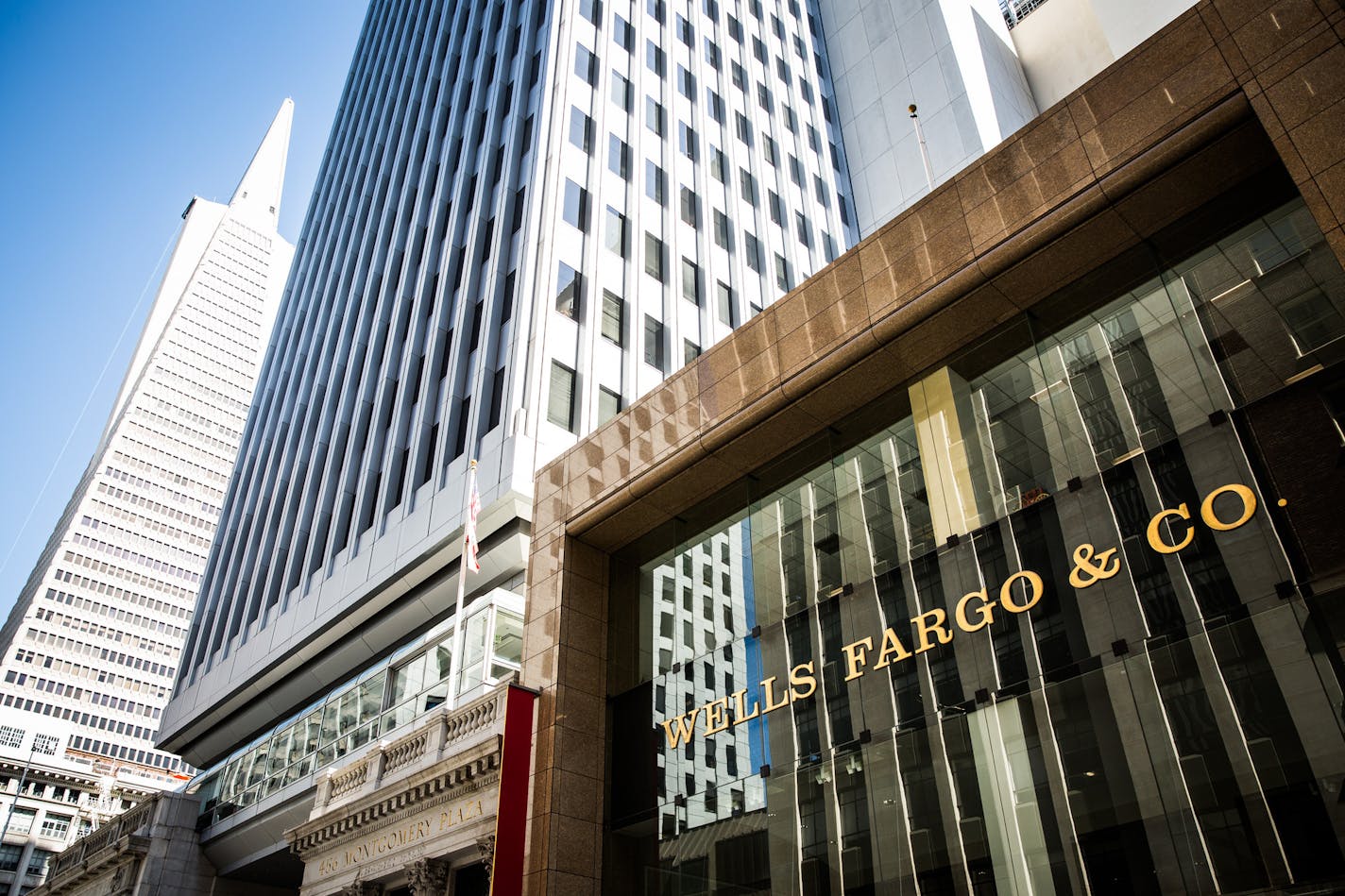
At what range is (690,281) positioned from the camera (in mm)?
39031

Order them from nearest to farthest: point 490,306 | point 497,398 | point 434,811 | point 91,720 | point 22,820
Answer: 1. point 434,811
2. point 497,398
3. point 490,306
4. point 22,820
5. point 91,720

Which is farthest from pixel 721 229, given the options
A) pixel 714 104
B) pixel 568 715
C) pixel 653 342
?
pixel 568 715

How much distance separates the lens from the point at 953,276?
15.1 metres

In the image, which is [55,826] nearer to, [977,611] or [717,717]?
[717,717]

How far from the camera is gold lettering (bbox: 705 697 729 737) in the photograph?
16.4 m

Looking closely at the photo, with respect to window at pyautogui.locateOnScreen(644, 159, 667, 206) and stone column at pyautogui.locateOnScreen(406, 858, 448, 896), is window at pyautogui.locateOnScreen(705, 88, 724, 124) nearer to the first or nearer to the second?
window at pyautogui.locateOnScreen(644, 159, 667, 206)

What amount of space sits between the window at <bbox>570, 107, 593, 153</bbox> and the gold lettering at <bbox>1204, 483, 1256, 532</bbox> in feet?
101

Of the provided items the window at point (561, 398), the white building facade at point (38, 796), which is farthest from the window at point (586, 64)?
the white building facade at point (38, 796)

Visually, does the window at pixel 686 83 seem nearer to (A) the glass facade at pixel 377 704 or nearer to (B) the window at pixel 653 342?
(B) the window at pixel 653 342

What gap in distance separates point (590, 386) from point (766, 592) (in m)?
16.1

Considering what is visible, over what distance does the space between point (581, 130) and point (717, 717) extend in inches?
1113

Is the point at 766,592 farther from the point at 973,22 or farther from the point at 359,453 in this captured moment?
the point at 973,22

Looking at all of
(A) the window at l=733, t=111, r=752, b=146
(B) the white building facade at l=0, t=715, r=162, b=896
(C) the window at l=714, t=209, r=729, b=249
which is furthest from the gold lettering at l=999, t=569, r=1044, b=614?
(B) the white building facade at l=0, t=715, r=162, b=896

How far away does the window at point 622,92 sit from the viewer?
4128cm
